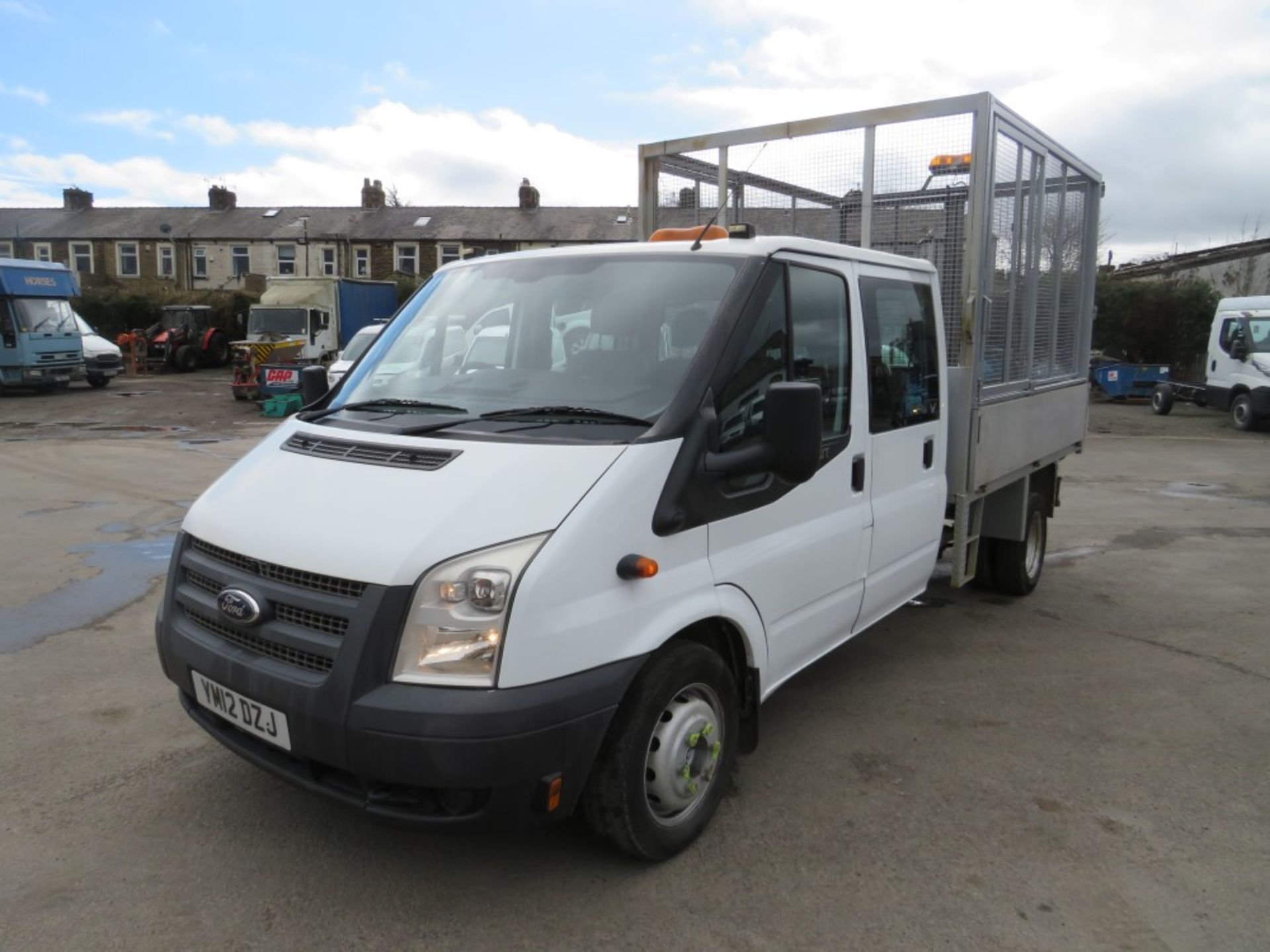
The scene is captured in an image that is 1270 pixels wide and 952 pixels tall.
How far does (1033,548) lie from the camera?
22.3ft

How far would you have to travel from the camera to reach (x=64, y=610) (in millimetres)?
6008

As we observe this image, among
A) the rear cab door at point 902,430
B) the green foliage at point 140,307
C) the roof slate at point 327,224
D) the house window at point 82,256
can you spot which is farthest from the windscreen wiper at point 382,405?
the house window at point 82,256

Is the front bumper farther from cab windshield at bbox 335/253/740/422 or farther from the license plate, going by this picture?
cab windshield at bbox 335/253/740/422

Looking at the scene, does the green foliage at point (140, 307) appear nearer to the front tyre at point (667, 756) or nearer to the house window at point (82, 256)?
the house window at point (82, 256)

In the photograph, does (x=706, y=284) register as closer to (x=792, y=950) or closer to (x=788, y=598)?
(x=788, y=598)

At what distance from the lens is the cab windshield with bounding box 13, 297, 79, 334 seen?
23562 millimetres

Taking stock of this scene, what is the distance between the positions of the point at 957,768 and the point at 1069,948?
1.20 m

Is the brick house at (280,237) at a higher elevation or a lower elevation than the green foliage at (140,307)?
higher

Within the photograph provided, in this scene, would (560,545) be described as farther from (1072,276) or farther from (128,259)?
(128,259)

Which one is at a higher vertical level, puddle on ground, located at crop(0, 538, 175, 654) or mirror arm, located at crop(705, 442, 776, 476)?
mirror arm, located at crop(705, 442, 776, 476)

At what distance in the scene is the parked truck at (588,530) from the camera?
2.64 meters

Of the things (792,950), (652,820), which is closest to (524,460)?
(652,820)

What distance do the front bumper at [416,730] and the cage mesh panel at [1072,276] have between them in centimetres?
532

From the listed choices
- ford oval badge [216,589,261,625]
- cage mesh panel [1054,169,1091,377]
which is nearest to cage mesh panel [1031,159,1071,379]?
cage mesh panel [1054,169,1091,377]
